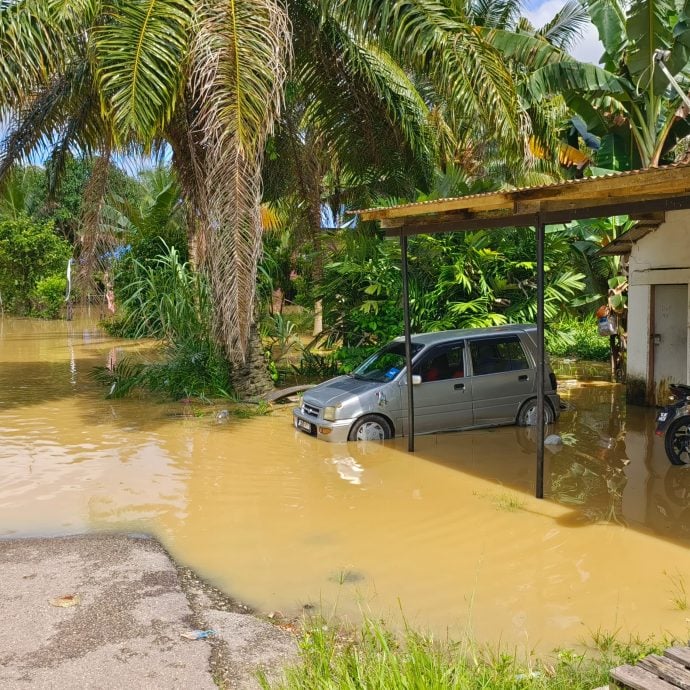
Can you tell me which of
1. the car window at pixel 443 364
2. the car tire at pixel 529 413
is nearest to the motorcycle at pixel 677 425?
the car tire at pixel 529 413

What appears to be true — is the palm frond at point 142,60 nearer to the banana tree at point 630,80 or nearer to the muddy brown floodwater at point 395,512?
the muddy brown floodwater at point 395,512

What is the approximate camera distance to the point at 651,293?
13.4m

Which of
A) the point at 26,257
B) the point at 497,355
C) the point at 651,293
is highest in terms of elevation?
the point at 26,257

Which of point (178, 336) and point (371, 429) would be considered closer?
point (371, 429)

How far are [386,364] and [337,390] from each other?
951 millimetres

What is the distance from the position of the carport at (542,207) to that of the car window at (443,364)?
0.68 metres

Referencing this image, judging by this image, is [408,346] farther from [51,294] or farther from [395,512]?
[51,294]

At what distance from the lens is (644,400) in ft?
45.6

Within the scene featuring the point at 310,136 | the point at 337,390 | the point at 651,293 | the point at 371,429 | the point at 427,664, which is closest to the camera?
the point at 427,664

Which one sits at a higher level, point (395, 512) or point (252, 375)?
point (252, 375)

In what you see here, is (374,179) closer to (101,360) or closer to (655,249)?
(655,249)

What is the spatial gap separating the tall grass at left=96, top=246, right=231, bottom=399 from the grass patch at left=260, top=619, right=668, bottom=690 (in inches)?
392

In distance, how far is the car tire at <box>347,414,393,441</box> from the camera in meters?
11.0

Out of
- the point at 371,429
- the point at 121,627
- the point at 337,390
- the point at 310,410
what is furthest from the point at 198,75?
the point at 121,627
